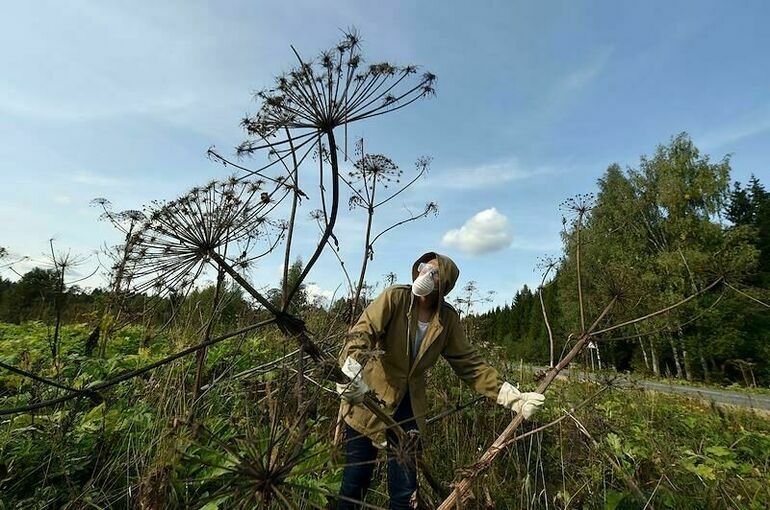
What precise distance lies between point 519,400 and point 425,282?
1178 mm

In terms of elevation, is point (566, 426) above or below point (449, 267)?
below

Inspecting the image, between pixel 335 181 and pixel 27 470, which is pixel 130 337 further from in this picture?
pixel 335 181

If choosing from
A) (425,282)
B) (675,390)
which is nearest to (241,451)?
(425,282)

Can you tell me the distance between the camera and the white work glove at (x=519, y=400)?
9.85 feet

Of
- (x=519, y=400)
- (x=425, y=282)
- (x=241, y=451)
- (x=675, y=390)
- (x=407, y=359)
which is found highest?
(x=425, y=282)

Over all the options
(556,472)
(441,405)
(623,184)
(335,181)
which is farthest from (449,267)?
(623,184)

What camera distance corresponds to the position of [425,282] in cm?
374

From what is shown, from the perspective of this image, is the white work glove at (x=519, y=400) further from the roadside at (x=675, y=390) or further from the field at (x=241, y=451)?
the roadside at (x=675, y=390)

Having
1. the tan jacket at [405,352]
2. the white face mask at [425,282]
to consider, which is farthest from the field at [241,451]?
the white face mask at [425,282]

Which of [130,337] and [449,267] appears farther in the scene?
[130,337]

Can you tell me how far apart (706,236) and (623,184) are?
804 centimetres

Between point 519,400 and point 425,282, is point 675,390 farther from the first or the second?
point 425,282

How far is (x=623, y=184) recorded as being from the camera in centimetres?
Answer: 3456

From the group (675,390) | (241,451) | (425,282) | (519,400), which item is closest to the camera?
(241,451)
